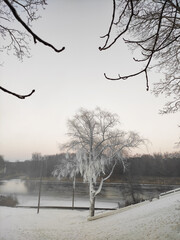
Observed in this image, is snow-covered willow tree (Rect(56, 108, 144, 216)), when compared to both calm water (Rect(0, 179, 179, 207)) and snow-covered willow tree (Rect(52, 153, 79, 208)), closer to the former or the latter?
snow-covered willow tree (Rect(52, 153, 79, 208))

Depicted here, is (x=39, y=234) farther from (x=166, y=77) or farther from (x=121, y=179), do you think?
(x=121, y=179)

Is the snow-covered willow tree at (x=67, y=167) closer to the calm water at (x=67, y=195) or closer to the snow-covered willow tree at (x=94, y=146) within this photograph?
the snow-covered willow tree at (x=94, y=146)

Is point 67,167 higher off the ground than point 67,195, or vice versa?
point 67,167

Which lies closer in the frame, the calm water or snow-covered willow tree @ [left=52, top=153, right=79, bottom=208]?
snow-covered willow tree @ [left=52, top=153, right=79, bottom=208]

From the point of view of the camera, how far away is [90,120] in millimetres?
10742

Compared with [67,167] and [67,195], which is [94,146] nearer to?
[67,167]

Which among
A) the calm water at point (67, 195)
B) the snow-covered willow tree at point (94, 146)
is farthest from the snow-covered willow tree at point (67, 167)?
the calm water at point (67, 195)

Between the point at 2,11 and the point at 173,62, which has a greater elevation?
the point at 173,62

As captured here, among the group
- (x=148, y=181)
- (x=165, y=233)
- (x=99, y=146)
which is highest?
(x=99, y=146)

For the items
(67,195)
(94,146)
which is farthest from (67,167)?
(67,195)

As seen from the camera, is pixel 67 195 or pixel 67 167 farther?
pixel 67 195

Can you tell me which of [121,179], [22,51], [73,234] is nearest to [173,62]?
[22,51]

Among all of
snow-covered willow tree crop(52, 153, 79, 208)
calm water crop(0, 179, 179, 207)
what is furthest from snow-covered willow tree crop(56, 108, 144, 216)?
calm water crop(0, 179, 179, 207)

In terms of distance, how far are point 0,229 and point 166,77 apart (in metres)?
8.88
